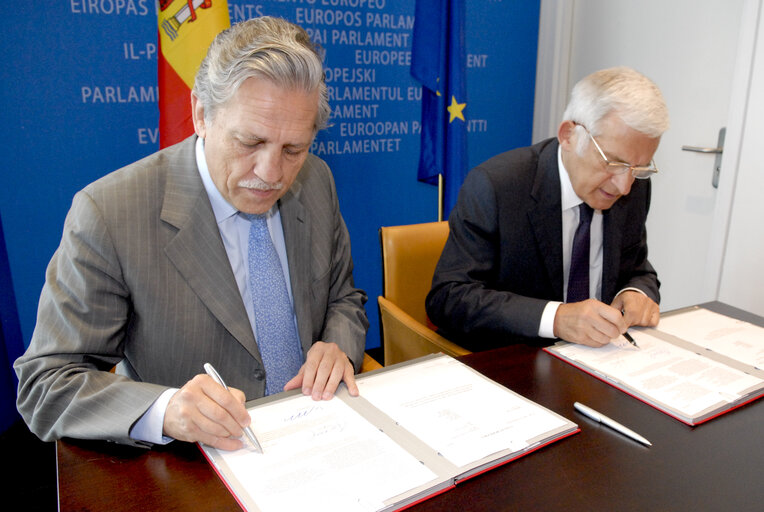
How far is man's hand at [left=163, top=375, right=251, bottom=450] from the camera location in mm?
920

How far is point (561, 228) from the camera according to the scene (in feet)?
5.75

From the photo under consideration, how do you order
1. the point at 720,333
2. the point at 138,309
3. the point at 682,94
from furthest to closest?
the point at 682,94
the point at 720,333
the point at 138,309

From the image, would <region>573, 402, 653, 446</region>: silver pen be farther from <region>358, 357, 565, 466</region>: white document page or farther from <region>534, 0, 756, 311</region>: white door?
<region>534, 0, 756, 311</region>: white door

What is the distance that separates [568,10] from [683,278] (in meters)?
1.92

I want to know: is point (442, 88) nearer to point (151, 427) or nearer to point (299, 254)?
point (299, 254)

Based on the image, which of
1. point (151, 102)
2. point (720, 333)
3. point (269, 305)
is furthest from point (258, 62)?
point (151, 102)

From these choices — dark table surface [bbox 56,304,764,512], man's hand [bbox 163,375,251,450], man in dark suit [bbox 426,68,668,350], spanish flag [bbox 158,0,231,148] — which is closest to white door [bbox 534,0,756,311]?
man in dark suit [bbox 426,68,668,350]

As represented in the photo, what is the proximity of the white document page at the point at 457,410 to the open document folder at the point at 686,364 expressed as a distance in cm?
26

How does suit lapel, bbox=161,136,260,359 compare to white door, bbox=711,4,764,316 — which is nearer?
suit lapel, bbox=161,136,260,359

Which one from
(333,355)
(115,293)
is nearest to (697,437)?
(333,355)

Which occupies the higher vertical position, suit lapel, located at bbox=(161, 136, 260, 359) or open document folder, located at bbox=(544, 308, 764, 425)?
suit lapel, located at bbox=(161, 136, 260, 359)

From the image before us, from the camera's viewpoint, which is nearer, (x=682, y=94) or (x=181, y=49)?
(x=181, y=49)

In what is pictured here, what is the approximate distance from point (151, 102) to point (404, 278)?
5.43ft

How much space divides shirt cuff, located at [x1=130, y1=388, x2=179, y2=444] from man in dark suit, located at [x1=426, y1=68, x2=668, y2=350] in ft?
3.07
